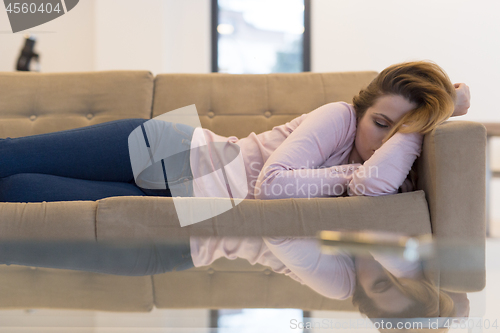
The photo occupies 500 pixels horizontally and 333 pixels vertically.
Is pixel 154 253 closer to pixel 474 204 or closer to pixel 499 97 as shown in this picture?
pixel 474 204

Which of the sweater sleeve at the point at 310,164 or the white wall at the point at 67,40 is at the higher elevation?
the white wall at the point at 67,40

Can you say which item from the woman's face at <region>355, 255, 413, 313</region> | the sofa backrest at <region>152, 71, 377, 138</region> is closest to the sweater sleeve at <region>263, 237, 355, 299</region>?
the woman's face at <region>355, 255, 413, 313</region>

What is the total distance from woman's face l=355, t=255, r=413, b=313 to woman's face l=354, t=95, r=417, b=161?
90 cm

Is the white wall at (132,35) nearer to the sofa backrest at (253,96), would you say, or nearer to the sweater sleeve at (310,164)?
the sofa backrest at (253,96)

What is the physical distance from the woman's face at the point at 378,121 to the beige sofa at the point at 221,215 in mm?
123

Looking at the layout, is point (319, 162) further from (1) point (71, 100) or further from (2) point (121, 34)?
(2) point (121, 34)

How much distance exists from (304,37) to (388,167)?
2.53 meters

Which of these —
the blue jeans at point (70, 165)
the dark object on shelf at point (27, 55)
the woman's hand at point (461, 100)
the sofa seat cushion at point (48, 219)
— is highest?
the dark object on shelf at point (27, 55)

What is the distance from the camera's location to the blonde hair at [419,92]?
103 cm

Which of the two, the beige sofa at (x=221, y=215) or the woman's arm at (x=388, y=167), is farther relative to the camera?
the woman's arm at (x=388, y=167)

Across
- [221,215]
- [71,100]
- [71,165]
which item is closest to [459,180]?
[221,215]

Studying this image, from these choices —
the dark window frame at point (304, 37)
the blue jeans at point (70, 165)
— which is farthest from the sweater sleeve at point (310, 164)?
the dark window frame at point (304, 37)

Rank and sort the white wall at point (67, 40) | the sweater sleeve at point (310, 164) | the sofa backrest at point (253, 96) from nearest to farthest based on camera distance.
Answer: the sweater sleeve at point (310, 164), the sofa backrest at point (253, 96), the white wall at point (67, 40)

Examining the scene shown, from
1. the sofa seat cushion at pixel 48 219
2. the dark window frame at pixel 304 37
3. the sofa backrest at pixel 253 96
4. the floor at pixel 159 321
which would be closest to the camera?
the floor at pixel 159 321
